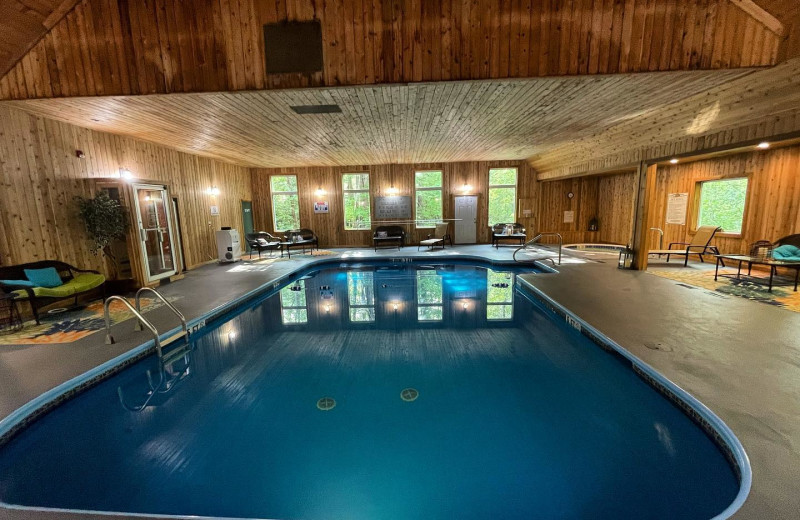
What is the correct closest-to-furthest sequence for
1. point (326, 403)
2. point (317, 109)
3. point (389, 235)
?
point (326, 403) < point (317, 109) < point (389, 235)

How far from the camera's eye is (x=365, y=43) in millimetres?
3840

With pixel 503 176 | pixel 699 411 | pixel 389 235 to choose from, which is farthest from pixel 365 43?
pixel 503 176

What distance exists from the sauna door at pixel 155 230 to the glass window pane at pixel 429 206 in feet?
24.0

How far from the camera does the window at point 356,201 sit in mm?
11484

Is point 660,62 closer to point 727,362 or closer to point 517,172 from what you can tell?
point 727,362

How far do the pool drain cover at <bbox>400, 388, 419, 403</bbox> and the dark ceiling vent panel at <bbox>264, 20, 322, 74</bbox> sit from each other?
3.78m

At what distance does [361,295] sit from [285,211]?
6931 millimetres

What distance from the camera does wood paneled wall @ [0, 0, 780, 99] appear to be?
363cm

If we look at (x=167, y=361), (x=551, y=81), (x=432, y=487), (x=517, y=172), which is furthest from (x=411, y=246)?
(x=432, y=487)

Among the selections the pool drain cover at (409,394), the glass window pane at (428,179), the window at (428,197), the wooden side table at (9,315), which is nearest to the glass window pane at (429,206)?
the window at (428,197)

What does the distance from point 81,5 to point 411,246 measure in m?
9.23

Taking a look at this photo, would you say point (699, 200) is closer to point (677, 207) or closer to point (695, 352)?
point (677, 207)

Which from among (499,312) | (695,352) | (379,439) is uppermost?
(695,352)

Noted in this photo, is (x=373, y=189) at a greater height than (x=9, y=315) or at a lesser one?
greater
